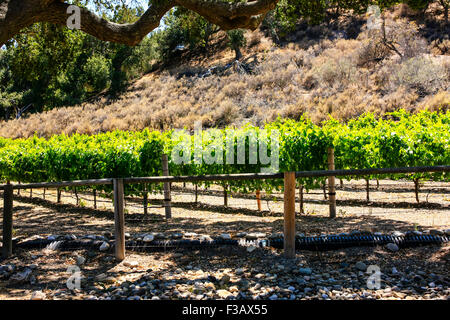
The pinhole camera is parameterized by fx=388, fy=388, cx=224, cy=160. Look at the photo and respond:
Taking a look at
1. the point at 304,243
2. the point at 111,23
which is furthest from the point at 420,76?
the point at 304,243

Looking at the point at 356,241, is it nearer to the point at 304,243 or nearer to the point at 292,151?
the point at 304,243

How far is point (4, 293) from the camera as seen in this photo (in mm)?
4570

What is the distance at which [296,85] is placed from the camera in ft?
85.7

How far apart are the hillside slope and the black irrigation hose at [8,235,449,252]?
576 inches

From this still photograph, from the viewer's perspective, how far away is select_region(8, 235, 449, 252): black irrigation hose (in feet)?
18.1

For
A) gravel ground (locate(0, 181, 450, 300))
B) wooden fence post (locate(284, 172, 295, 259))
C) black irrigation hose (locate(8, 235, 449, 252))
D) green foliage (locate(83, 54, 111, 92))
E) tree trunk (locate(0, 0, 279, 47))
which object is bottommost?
gravel ground (locate(0, 181, 450, 300))

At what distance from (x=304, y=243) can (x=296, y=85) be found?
2170 cm

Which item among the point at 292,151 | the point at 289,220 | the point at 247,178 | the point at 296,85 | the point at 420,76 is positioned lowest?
the point at 289,220

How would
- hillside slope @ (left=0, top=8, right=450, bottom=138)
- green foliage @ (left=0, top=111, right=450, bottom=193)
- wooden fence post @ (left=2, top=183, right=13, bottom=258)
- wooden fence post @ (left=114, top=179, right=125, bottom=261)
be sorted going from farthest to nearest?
hillside slope @ (left=0, top=8, right=450, bottom=138) → green foliage @ (left=0, top=111, right=450, bottom=193) → wooden fence post @ (left=2, top=183, right=13, bottom=258) → wooden fence post @ (left=114, top=179, right=125, bottom=261)

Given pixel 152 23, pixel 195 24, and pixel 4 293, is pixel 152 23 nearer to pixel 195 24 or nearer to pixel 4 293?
pixel 195 24

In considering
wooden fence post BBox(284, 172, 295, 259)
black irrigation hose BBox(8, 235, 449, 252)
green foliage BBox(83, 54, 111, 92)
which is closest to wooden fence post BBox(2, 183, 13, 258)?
black irrigation hose BBox(8, 235, 449, 252)

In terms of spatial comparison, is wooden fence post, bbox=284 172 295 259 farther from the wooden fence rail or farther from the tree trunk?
the tree trunk

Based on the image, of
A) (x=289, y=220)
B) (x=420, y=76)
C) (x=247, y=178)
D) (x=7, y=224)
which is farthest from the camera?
(x=420, y=76)
